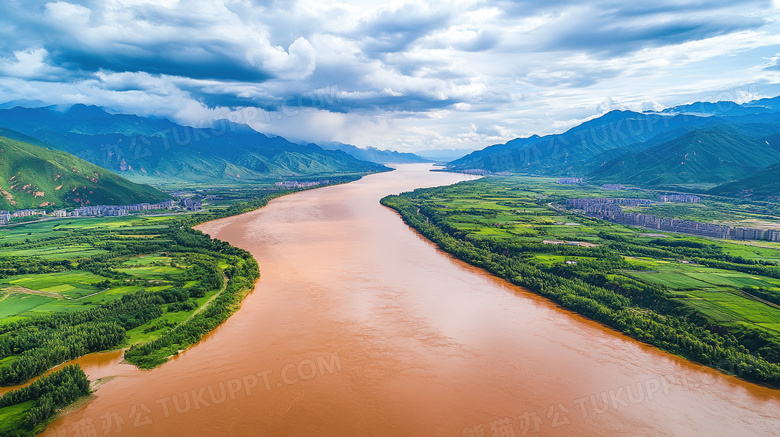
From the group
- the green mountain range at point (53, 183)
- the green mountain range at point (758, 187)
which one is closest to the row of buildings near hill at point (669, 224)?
the green mountain range at point (758, 187)

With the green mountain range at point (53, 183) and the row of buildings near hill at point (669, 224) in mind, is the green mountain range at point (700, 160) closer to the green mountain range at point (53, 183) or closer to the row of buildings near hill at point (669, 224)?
the row of buildings near hill at point (669, 224)

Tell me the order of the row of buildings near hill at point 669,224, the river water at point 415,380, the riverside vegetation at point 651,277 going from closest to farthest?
1. the river water at point 415,380
2. the riverside vegetation at point 651,277
3. the row of buildings near hill at point 669,224

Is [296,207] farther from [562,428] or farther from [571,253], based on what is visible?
[562,428]

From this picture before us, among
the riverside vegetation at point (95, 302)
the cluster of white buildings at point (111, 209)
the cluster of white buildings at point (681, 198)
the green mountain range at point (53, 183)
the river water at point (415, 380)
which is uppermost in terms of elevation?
the green mountain range at point (53, 183)

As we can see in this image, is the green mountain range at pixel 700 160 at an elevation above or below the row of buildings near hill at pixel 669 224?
above

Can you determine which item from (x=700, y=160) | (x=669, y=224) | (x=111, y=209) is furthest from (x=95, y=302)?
(x=700, y=160)

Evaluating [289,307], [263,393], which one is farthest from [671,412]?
[289,307]

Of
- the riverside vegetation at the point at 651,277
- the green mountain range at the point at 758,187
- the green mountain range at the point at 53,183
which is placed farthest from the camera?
the green mountain range at the point at 758,187
